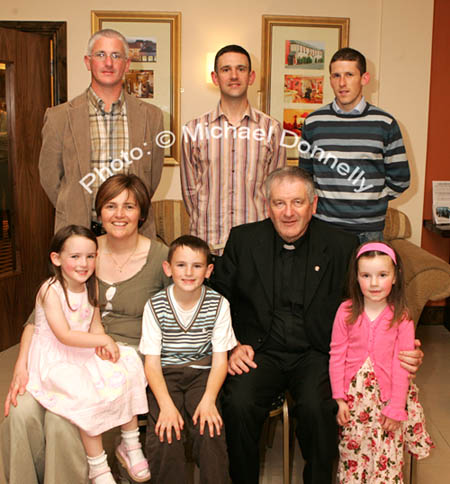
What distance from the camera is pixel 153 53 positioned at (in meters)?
4.67

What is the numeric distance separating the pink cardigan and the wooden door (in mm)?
2781

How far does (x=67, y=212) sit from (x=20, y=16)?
246cm

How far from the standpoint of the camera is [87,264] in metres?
2.30

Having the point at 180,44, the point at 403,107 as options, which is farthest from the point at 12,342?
the point at 403,107

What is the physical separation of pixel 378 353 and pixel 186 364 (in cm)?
74

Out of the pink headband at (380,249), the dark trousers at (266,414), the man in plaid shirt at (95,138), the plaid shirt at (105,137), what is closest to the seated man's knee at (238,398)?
the dark trousers at (266,414)

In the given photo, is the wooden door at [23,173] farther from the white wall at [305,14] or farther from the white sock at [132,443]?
the white sock at [132,443]

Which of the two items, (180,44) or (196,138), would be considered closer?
(196,138)

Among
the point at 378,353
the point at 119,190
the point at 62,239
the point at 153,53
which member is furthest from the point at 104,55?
the point at 153,53

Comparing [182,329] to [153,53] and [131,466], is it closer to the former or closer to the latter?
[131,466]

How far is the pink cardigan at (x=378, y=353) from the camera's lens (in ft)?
7.46

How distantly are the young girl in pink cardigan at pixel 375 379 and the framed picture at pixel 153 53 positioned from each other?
2.68m

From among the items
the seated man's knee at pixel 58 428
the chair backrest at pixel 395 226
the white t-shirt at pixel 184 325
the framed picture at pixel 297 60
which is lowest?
the seated man's knee at pixel 58 428

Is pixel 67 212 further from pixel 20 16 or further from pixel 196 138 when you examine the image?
pixel 20 16
